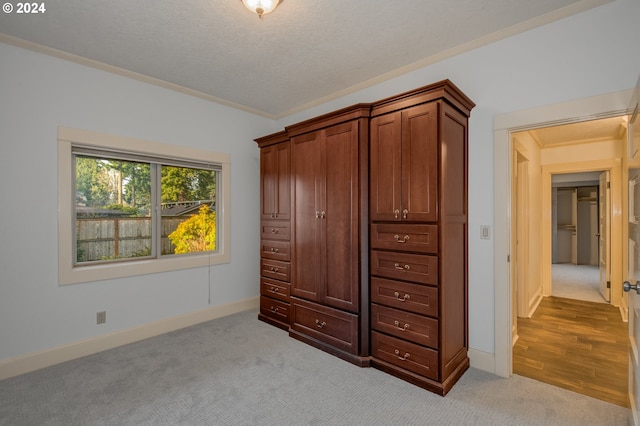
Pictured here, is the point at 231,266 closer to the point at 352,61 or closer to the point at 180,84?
the point at 180,84

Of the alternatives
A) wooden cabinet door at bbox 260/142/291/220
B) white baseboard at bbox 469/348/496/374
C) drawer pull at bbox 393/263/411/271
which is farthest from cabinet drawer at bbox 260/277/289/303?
white baseboard at bbox 469/348/496/374

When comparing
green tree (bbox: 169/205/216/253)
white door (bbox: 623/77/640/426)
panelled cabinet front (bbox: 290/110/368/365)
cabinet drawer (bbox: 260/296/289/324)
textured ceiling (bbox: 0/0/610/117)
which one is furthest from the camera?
green tree (bbox: 169/205/216/253)

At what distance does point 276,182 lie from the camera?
3.60 meters

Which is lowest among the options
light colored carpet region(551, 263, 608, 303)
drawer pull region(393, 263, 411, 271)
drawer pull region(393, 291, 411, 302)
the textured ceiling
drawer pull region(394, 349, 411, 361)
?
light colored carpet region(551, 263, 608, 303)

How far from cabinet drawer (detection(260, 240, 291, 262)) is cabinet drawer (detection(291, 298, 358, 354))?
51 cm

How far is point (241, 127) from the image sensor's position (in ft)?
13.5

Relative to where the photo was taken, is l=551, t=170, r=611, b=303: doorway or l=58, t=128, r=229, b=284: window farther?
l=551, t=170, r=611, b=303: doorway

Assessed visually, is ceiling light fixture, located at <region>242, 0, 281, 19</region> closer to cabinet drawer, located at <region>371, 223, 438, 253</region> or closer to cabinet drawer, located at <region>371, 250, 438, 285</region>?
cabinet drawer, located at <region>371, 223, 438, 253</region>

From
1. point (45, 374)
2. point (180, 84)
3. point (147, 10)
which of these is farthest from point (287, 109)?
point (45, 374)

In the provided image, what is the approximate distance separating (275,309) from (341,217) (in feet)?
5.05

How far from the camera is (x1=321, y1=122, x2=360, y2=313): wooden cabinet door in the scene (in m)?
2.69

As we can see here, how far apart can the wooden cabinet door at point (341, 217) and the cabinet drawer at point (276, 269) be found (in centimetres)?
67

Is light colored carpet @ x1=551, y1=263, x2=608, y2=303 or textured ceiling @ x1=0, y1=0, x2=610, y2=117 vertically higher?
textured ceiling @ x1=0, y1=0, x2=610, y2=117

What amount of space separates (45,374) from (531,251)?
5.71 meters
